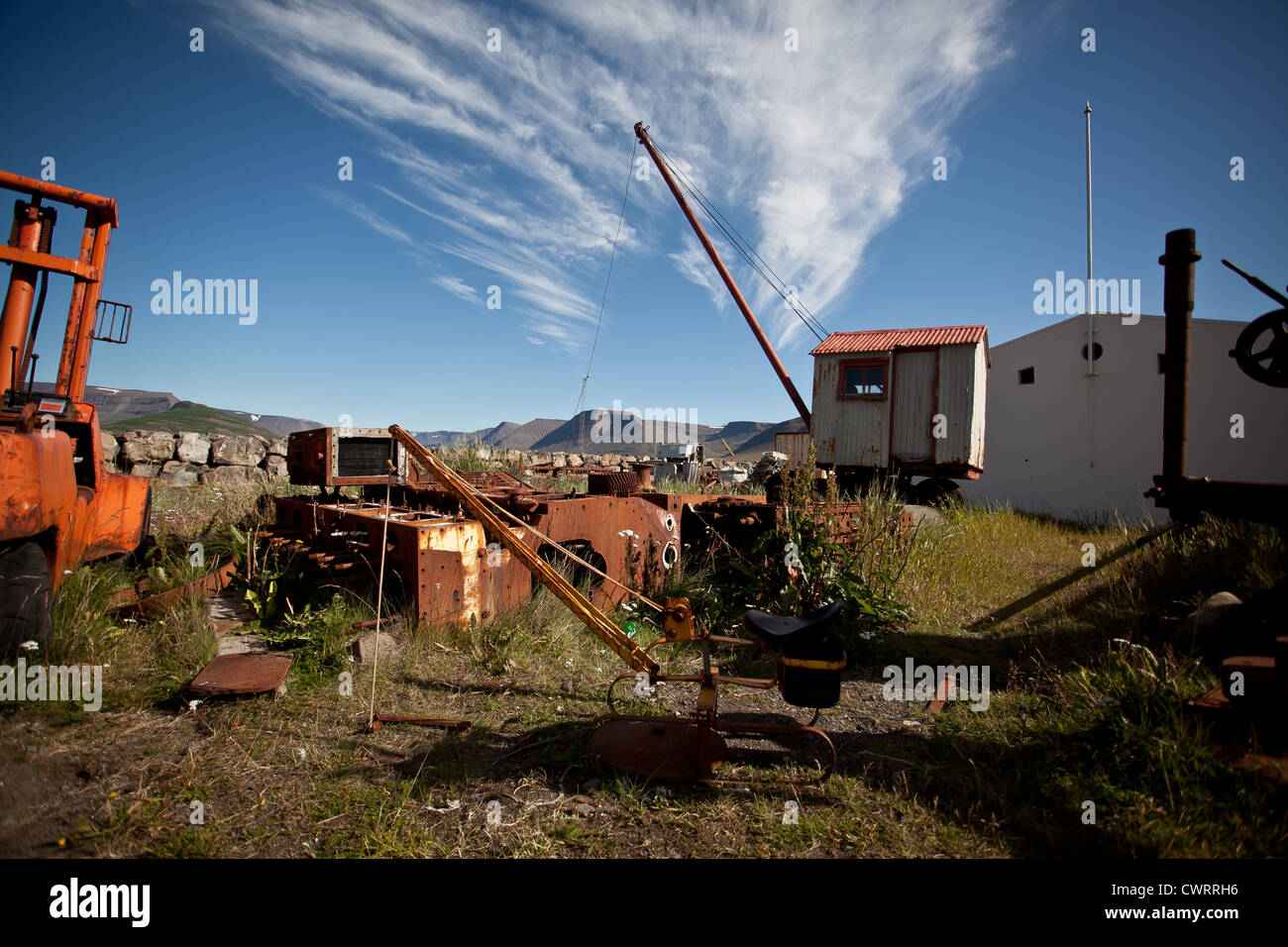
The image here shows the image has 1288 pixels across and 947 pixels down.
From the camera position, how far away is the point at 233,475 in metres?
10.3

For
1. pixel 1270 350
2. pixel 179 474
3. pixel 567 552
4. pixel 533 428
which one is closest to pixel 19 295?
pixel 567 552

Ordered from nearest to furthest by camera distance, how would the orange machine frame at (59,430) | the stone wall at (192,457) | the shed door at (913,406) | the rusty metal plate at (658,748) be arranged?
the rusty metal plate at (658,748) < the orange machine frame at (59,430) < the stone wall at (192,457) < the shed door at (913,406)

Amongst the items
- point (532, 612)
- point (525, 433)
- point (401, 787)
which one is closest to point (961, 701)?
point (532, 612)

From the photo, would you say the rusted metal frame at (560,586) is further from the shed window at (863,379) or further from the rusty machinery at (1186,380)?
the shed window at (863,379)

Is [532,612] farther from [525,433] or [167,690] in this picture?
[525,433]

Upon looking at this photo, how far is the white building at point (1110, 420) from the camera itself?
37.7ft

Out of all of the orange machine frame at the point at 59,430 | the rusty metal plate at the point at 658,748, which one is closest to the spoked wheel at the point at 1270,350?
the rusty metal plate at the point at 658,748

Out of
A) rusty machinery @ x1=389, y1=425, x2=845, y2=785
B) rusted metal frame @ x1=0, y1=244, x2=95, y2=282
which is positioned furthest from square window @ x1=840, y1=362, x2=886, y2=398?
rusted metal frame @ x1=0, y1=244, x2=95, y2=282

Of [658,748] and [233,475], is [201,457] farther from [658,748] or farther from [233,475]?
[658,748]

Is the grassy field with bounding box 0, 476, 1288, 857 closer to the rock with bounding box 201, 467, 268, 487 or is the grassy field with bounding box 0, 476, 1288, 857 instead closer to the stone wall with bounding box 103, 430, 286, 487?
the rock with bounding box 201, 467, 268, 487

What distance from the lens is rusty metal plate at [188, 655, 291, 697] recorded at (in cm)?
295

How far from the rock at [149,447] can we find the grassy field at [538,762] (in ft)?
24.3
